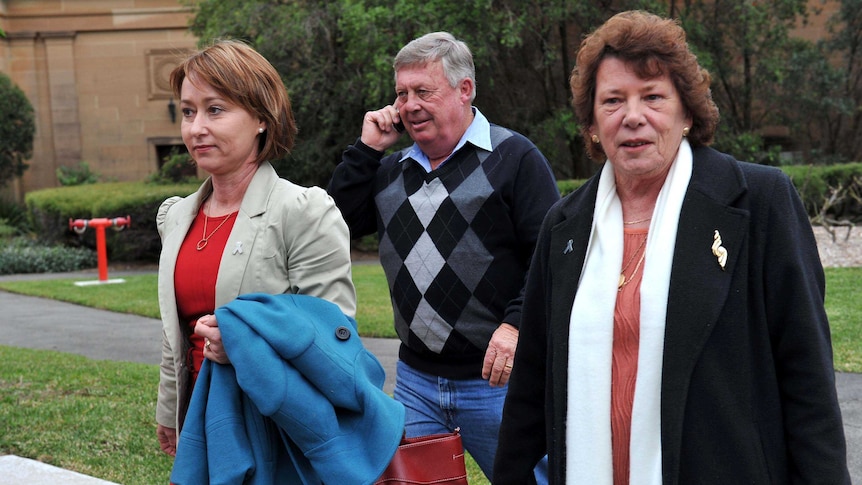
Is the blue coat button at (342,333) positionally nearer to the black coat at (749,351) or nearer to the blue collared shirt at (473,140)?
the black coat at (749,351)

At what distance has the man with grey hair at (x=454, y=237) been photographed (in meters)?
3.65

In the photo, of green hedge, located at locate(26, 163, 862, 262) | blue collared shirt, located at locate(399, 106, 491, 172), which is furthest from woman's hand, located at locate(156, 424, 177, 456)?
green hedge, located at locate(26, 163, 862, 262)

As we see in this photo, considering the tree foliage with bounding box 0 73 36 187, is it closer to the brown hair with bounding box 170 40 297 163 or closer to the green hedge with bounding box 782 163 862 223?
the green hedge with bounding box 782 163 862 223

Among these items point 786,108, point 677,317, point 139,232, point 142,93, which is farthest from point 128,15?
point 677,317

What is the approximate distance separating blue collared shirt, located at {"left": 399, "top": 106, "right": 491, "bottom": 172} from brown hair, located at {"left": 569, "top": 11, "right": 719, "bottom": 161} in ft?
3.47

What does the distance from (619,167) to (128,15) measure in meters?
27.3

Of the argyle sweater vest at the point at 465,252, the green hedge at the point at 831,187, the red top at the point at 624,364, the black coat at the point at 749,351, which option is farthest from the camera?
the green hedge at the point at 831,187

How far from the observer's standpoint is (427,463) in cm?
311

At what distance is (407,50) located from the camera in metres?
3.78

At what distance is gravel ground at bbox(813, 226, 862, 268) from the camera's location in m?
13.8

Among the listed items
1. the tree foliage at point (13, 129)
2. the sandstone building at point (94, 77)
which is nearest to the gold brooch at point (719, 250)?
the tree foliage at point (13, 129)

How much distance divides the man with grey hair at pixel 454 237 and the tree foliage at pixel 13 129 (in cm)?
2434

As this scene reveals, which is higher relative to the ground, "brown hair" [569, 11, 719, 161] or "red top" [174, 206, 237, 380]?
"brown hair" [569, 11, 719, 161]

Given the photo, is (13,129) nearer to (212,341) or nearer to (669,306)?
(212,341)
